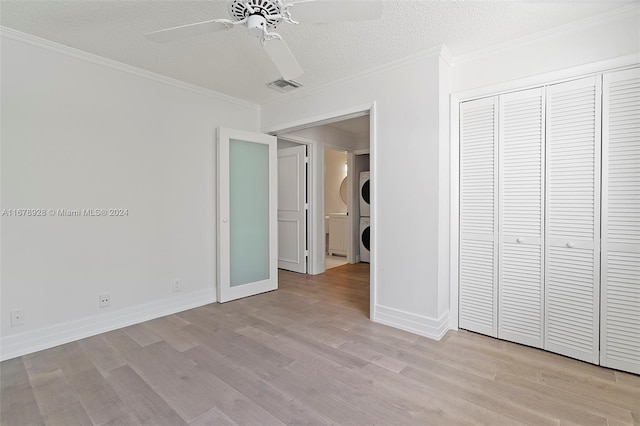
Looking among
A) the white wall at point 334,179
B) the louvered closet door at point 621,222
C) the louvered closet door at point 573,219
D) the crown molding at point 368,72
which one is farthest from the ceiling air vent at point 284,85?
the white wall at point 334,179

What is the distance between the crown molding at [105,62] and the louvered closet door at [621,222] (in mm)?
3542

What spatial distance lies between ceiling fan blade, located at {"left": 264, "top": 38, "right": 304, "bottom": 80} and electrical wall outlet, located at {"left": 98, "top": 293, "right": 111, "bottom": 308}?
8.21 feet

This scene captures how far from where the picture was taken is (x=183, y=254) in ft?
11.1

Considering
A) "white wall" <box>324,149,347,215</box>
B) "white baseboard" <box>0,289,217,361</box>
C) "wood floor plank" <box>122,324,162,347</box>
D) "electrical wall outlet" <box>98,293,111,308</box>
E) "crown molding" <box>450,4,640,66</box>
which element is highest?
"crown molding" <box>450,4,640,66</box>

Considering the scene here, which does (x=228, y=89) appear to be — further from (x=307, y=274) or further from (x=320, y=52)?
(x=307, y=274)

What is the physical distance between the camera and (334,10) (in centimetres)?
151

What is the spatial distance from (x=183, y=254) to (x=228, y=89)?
75.4 inches

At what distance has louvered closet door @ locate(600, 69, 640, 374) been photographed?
2.04 meters

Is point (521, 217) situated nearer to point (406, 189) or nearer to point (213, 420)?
Answer: point (406, 189)

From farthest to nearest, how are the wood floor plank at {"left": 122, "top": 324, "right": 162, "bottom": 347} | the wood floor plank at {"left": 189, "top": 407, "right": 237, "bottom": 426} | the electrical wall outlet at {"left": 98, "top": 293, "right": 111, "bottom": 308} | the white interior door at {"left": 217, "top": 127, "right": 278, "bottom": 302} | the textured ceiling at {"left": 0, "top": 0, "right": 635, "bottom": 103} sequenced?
the white interior door at {"left": 217, "top": 127, "right": 278, "bottom": 302}
the electrical wall outlet at {"left": 98, "top": 293, "right": 111, "bottom": 308}
the wood floor plank at {"left": 122, "top": 324, "right": 162, "bottom": 347}
the textured ceiling at {"left": 0, "top": 0, "right": 635, "bottom": 103}
the wood floor plank at {"left": 189, "top": 407, "right": 237, "bottom": 426}

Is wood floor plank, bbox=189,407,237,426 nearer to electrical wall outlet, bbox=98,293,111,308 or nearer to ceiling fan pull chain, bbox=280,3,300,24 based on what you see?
electrical wall outlet, bbox=98,293,111,308

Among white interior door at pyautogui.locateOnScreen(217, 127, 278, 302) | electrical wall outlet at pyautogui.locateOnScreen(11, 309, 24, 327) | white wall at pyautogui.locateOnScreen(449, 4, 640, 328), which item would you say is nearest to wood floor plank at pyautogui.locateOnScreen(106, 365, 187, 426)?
electrical wall outlet at pyautogui.locateOnScreen(11, 309, 24, 327)

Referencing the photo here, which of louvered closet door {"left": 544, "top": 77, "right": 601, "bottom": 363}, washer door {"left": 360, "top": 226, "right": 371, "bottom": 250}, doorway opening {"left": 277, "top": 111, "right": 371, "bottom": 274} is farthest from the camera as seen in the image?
washer door {"left": 360, "top": 226, "right": 371, "bottom": 250}

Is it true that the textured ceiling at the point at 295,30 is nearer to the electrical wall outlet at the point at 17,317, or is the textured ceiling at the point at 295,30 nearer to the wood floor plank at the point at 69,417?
the electrical wall outlet at the point at 17,317
